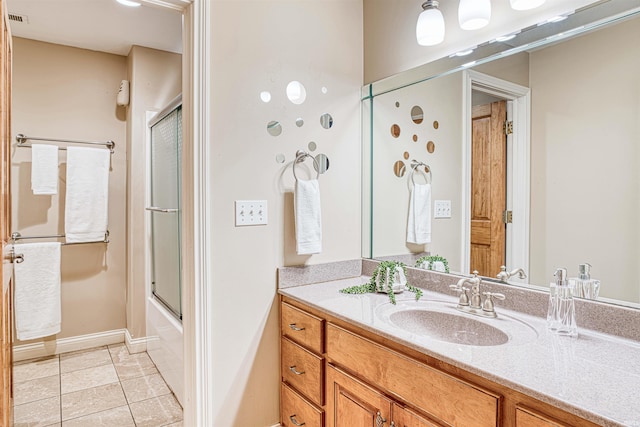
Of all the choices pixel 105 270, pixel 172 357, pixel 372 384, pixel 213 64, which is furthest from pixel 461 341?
pixel 105 270

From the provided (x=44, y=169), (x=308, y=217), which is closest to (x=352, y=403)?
(x=308, y=217)

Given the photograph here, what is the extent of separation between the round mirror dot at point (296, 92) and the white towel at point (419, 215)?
74 centimetres

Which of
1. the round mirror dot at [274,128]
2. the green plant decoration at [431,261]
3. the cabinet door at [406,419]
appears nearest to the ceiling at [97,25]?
the round mirror dot at [274,128]

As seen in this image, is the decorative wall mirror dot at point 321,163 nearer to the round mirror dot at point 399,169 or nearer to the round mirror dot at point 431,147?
the round mirror dot at point 399,169

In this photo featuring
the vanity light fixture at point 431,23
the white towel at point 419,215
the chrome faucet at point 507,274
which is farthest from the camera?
the white towel at point 419,215

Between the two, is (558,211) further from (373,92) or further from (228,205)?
(228,205)

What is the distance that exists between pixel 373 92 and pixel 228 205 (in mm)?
1029

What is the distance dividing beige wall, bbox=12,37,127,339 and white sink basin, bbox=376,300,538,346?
8.60 feet

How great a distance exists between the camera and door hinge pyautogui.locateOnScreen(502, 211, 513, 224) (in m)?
Result: 1.57

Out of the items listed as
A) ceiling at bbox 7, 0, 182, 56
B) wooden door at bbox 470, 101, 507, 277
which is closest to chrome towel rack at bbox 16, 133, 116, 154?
ceiling at bbox 7, 0, 182, 56

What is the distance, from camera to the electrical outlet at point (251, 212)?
1767 millimetres

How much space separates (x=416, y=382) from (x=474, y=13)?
142 cm

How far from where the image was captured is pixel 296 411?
1749mm

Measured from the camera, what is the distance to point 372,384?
132 cm
